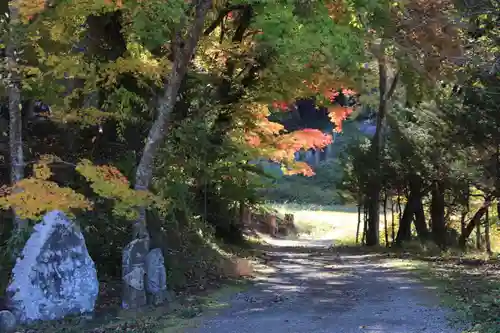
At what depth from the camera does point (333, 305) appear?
1042 cm

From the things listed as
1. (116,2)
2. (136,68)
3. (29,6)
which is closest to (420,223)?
(136,68)

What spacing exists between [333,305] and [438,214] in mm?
11468

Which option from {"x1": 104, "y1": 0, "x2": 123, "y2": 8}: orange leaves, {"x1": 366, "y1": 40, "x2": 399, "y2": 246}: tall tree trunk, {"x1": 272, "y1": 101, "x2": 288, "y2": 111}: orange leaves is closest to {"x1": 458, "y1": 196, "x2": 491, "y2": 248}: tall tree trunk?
{"x1": 366, "y1": 40, "x2": 399, "y2": 246}: tall tree trunk

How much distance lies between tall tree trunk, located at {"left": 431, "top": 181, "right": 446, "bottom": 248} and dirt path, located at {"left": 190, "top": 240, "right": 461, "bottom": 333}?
5.38 meters

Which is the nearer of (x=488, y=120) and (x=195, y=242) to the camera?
(x=488, y=120)

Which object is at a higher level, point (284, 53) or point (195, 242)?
point (284, 53)

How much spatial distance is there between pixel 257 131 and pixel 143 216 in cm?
→ 795

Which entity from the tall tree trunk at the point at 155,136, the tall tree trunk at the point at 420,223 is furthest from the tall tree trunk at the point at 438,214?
the tall tree trunk at the point at 155,136

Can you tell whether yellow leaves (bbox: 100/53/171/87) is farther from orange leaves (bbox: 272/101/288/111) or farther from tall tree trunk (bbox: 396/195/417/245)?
tall tree trunk (bbox: 396/195/417/245)

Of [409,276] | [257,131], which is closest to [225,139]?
[257,131]

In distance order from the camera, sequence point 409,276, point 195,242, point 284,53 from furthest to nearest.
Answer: point 195,242 → point 409,276 → point 284,53

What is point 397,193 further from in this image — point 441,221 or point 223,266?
point 223,266

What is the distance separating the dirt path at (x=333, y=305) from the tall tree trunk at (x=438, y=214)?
5.38m

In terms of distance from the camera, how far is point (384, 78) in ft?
72.4
